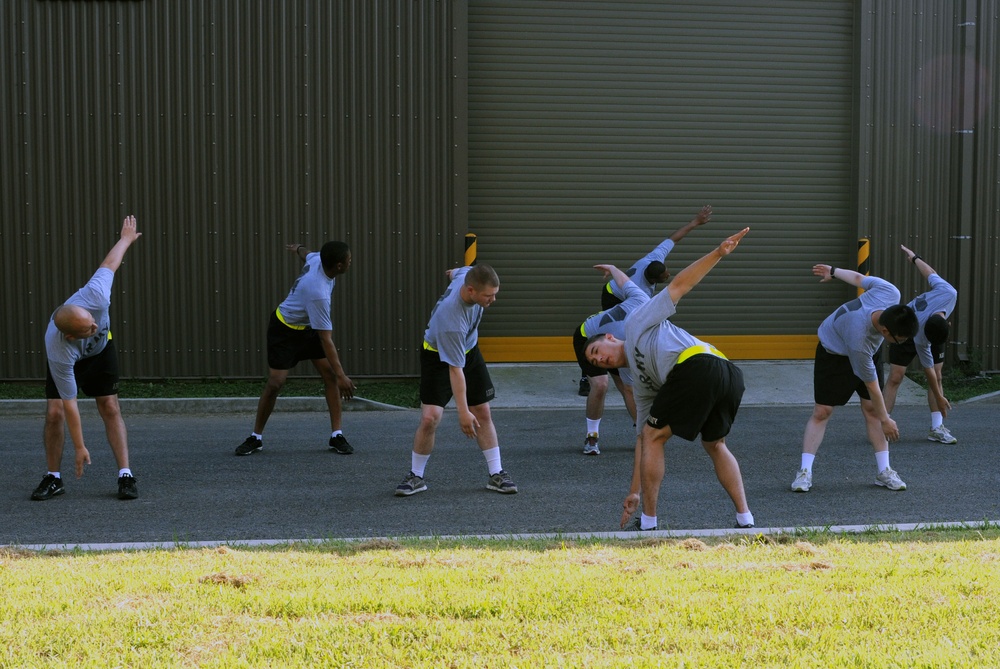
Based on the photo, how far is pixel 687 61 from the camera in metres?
15.8

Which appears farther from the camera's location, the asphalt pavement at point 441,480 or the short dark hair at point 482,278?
the short dark hair at point 482,278

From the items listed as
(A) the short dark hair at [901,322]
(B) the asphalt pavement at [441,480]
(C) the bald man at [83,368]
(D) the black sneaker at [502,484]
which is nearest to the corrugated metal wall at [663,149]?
(B) the asphalt pavement at [441,480]

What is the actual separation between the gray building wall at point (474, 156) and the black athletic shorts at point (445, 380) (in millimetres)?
6535

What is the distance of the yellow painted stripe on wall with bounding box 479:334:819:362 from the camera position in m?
15.8

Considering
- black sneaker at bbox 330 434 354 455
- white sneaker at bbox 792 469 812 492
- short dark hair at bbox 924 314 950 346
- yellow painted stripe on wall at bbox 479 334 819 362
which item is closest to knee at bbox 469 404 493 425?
black sneaker at bbox 330 434 354 455

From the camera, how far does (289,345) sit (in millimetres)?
10227

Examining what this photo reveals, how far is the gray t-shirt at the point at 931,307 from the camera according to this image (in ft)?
32.3

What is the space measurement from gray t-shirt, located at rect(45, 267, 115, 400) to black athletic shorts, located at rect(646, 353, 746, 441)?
154 inches

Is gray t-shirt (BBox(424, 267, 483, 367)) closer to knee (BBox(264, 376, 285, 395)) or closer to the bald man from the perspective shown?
the bald man

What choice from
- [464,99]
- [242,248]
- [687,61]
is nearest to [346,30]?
[464,99]

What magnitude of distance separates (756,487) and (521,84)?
8.56 metres

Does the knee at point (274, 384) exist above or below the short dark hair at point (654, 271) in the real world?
below

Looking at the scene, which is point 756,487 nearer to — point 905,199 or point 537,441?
point 537,441

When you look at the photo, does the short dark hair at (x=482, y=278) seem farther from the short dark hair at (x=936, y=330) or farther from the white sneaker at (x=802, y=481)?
the short dark hair at (x=936, y=330)
